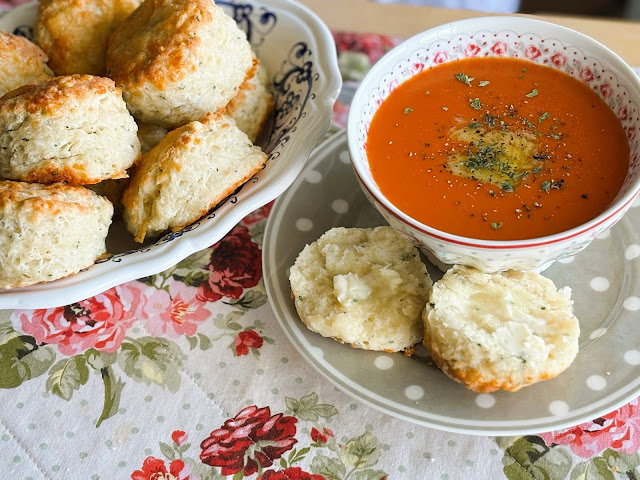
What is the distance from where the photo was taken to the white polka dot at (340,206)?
2673 millimetres

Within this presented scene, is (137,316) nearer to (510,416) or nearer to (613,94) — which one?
(510,416)

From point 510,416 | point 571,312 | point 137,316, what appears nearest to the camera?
point 510,416

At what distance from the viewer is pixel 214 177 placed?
90.3 inches

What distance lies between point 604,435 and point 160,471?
1396 mm

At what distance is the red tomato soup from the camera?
2.12 m

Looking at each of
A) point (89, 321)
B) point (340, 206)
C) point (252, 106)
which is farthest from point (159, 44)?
point (89, 321)

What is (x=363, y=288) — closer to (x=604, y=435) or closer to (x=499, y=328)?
(x=499, y=328)

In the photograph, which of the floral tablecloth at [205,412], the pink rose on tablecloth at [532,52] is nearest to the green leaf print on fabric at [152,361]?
the floral tablecloth at [205,412]

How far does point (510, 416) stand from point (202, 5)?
1.75 meters

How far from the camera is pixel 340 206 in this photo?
2.69m

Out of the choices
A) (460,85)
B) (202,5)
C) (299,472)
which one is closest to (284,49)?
(202,5)

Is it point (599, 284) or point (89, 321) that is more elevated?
point (599, 284)

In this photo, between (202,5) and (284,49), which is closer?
(202,5)

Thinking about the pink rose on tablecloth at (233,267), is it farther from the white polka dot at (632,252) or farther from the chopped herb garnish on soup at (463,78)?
the white polka dot at (632,252)
